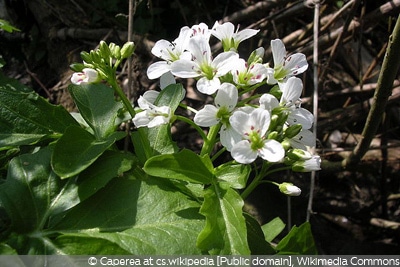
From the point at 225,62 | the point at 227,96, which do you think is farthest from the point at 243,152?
the point at 225,62

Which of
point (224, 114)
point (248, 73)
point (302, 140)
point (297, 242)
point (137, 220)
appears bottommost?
point (297, 242)

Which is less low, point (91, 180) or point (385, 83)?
point (385, 83)

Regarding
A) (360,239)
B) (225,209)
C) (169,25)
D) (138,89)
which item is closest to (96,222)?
(225,209)

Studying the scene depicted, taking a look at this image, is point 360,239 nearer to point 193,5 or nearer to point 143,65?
point 143,65

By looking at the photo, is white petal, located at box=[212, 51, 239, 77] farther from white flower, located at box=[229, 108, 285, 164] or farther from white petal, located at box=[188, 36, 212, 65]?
white flower, located at box=[229, 108, 285, 164]

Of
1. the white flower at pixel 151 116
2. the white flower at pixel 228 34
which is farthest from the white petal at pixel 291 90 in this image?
the white flower at pixel 151 116

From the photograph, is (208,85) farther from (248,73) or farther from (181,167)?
(181,167)

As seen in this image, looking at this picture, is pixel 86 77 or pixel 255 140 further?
pixel 86 77
